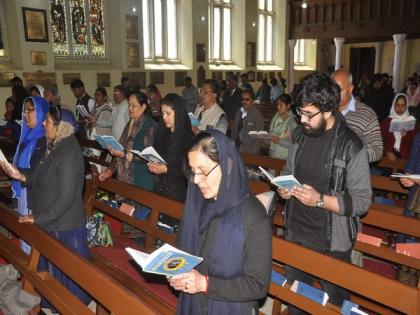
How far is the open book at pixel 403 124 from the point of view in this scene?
4.88m

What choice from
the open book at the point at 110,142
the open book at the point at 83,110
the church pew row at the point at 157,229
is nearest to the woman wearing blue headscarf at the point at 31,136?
the open book at the point at 110,142

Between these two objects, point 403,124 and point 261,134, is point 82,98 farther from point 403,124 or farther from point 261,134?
point 403,124

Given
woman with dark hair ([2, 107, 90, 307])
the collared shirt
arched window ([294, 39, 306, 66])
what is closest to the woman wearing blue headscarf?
woman with dark hair ([2, 107, 90, 307])

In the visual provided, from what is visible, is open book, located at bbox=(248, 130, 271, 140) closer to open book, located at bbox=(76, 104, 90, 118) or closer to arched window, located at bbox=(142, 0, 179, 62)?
open book, located at bbox=(76, 104, 90, 118)

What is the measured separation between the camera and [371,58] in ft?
73.9

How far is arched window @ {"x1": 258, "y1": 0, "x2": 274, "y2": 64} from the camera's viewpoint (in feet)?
61.4

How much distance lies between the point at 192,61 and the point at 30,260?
43.6ft

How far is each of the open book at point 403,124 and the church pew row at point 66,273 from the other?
392cm

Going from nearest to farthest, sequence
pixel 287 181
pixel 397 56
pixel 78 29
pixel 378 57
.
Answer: pixel 287 181 < pixel 78 29 < pixel 397 56 < pixel 378 57

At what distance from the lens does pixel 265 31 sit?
19.0 m

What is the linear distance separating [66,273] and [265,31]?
18.2 metres

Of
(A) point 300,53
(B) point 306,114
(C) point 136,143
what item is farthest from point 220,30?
(B) point 306,114

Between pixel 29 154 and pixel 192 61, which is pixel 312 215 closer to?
pixel 29 154

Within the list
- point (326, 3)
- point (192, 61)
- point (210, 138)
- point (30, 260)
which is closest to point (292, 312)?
point (210, 138)
